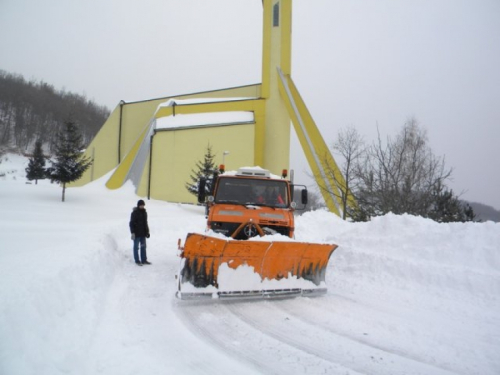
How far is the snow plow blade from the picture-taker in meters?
5.92

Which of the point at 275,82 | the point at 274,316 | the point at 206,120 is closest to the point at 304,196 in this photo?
the point at 274,316

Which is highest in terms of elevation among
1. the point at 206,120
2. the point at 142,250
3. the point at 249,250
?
the point at 206,120

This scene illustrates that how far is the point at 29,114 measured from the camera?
282 feet

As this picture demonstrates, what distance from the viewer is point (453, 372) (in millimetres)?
3795

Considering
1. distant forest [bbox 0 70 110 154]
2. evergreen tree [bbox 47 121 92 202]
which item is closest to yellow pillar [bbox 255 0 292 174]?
evergreen tree [bbox 47 121 92 202]

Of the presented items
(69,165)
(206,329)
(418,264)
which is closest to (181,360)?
(206,329)

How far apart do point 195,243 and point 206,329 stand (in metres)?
1.52

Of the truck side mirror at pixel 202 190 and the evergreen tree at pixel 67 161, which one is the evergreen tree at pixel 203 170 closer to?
the evergreen tree at pixel 67 161

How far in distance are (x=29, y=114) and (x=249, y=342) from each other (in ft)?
327

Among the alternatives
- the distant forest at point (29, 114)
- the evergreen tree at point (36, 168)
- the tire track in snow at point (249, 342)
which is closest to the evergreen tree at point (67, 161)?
the tire track in snow at point (249, 342)

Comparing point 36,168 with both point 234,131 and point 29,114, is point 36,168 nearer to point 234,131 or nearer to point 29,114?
point 234,131

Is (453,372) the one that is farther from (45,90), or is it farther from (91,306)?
(45,90)

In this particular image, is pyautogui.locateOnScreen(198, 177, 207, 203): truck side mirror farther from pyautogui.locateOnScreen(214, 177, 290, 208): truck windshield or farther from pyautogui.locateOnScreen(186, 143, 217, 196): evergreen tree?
pyautogui.locateOnScreen(186, 143, 217, 196): evergreen tree

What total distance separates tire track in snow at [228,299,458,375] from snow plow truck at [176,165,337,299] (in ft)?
1.77
